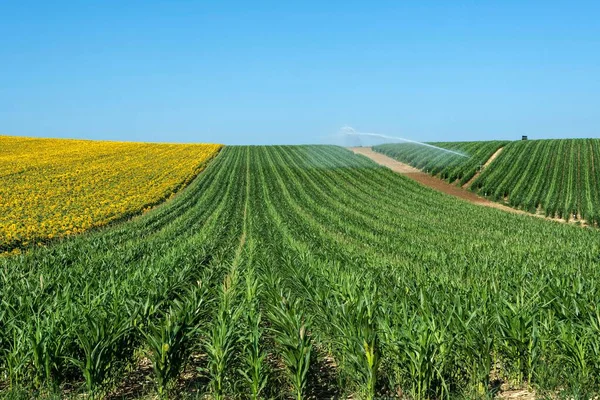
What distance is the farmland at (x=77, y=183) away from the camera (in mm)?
28359

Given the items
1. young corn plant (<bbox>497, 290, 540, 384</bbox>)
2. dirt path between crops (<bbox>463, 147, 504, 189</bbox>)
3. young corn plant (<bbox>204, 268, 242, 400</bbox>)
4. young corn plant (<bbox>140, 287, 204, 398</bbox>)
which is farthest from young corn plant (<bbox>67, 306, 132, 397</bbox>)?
dirt path between crops (<bbox>463, 147, 504, 189</bbox>)

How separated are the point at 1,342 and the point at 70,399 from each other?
60.0 inches

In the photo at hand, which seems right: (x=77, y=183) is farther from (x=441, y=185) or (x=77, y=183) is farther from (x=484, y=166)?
(x=484, y=166)

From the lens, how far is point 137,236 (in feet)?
81.4

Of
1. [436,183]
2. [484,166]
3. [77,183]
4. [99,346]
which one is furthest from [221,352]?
[484,166]

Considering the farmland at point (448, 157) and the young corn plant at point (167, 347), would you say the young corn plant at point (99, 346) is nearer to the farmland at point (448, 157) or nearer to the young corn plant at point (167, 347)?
the young corn plant at point (167, 347)

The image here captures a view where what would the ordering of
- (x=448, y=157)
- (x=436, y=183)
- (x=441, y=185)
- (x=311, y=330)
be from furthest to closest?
1. (x=448, y=157)
2. (x=436, y=183)
3. (x=441, y=185)
4. (x=311, y=330)

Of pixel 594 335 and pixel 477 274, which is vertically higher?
pixel 594 335

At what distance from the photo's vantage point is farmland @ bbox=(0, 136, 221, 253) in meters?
28.4

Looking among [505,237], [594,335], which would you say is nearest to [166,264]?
[594,335]

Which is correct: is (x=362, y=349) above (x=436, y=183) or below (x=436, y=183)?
above

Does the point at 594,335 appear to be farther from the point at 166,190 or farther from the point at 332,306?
the point at 166,190

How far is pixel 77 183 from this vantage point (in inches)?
1732

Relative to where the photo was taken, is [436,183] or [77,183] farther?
[436,183]
